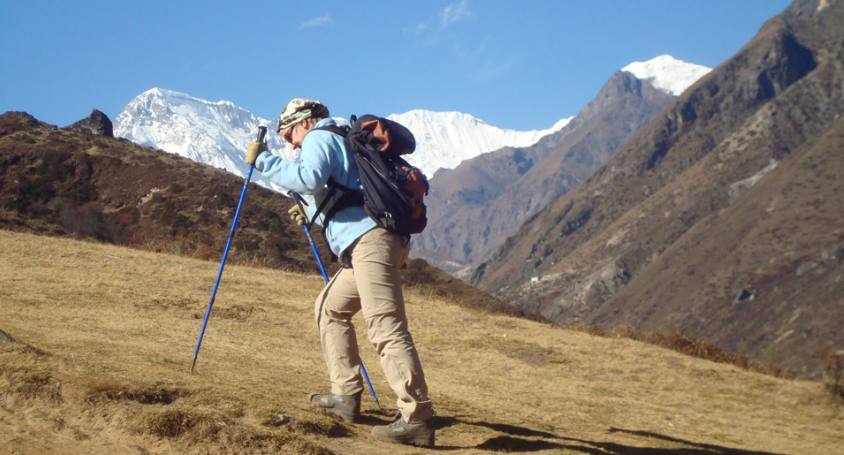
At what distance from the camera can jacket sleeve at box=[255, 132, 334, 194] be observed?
6859mm

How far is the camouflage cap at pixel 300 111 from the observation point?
24.8 feet

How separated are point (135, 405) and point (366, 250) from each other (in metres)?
2.10

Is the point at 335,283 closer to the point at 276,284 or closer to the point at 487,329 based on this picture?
the point at 487,329

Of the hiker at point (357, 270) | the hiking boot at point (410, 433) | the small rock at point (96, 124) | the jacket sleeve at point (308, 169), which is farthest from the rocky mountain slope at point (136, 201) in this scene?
the hiking boot at point (410, 433)

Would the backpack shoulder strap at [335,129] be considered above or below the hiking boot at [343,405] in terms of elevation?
above

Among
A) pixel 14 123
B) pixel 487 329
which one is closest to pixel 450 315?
pixel 487 329

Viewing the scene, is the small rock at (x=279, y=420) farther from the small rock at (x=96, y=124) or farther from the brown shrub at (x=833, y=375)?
the small rock at (x=96, y=124)

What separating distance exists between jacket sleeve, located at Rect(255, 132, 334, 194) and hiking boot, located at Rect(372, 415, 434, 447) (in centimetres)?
195

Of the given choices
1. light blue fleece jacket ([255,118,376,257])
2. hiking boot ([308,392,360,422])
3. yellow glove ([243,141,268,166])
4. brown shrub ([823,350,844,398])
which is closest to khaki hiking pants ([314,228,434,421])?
light blue fleece jacket ([255,118,376,257])

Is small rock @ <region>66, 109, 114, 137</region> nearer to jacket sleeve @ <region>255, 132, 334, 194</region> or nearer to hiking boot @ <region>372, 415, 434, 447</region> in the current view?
jacket sleeve @ <region>255, 132, 334, 194</region>

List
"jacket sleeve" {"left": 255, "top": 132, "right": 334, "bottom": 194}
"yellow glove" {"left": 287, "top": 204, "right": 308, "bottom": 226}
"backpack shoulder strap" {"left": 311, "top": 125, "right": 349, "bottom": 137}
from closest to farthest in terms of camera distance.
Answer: "jacket sleeve" {"left": 255, "top": 132, "right": 334, "bottom": 194} < "backpack shoulder strap" {"left": 311, "top": 125, "right": 349, "bottom": 137} < "yellow glove" {"left": 287, "top": 204, "right": 308, "bottom": 226}

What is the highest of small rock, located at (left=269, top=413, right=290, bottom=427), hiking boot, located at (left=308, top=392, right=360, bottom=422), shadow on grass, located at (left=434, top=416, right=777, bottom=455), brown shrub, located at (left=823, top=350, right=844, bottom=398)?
brown shrub, located at (left=823, top=350, right=844, bottom=398)

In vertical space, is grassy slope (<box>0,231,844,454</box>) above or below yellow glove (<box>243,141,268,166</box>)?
below

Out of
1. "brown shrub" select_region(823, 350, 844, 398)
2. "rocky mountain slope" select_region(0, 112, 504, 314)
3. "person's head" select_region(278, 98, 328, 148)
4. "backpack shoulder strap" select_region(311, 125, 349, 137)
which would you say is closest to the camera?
"backpack shoulder strap" select_region(311, 125, 349, 137)
